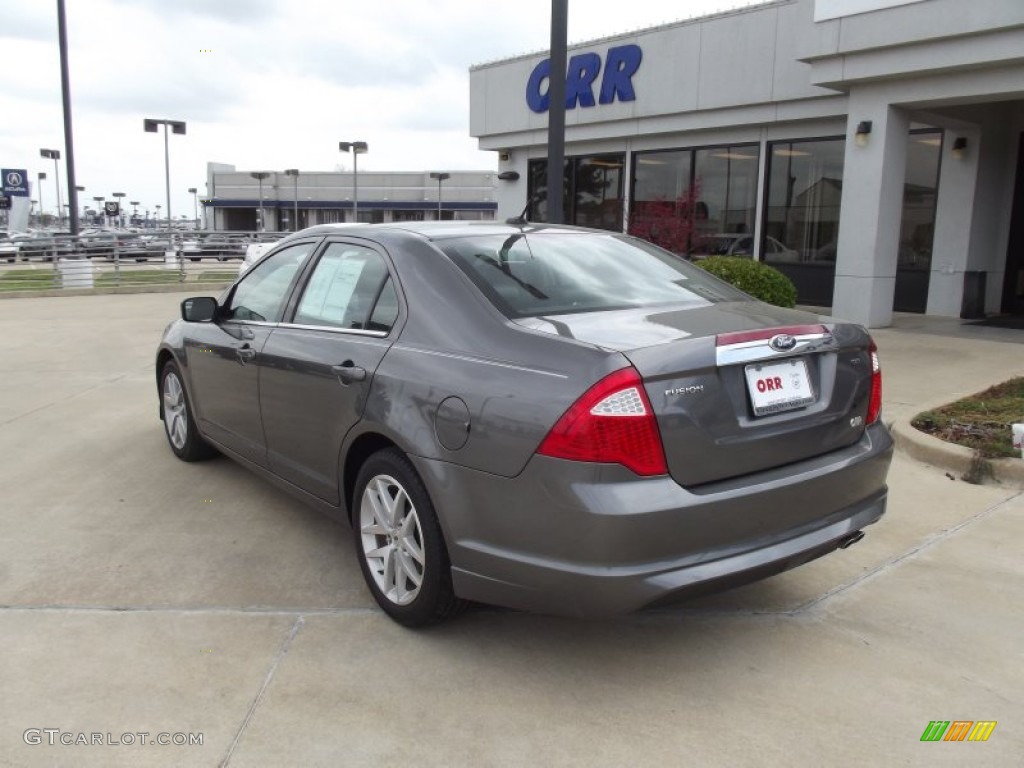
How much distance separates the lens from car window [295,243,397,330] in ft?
12.4

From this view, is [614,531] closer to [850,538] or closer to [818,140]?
[850,538]

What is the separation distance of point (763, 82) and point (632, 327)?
12.2 metres

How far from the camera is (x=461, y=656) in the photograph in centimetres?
323

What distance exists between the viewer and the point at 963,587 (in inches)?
150

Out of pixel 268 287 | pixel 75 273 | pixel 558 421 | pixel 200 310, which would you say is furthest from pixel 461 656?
pixel 75 273

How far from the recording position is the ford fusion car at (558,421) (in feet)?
8.91

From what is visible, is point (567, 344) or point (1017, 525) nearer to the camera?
point (567, 344)

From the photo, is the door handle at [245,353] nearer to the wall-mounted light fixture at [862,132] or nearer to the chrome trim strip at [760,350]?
the chrome trim strip at [760,350]

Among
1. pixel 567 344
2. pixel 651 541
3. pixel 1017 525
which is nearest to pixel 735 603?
pixel 651 541

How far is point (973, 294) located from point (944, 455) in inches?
337

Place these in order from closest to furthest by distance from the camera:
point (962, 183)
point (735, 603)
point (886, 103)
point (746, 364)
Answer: point (746, 364)
point (735, 603)
point (886, 103)
point (962, 183)

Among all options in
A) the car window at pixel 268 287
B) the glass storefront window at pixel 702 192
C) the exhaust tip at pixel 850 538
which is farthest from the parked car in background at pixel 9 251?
the exhaust tip at pixel 850 538

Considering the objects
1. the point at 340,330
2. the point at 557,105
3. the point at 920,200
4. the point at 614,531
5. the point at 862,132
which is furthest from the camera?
the point at 920,200

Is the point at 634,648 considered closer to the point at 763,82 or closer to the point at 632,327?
the point at 632,327
